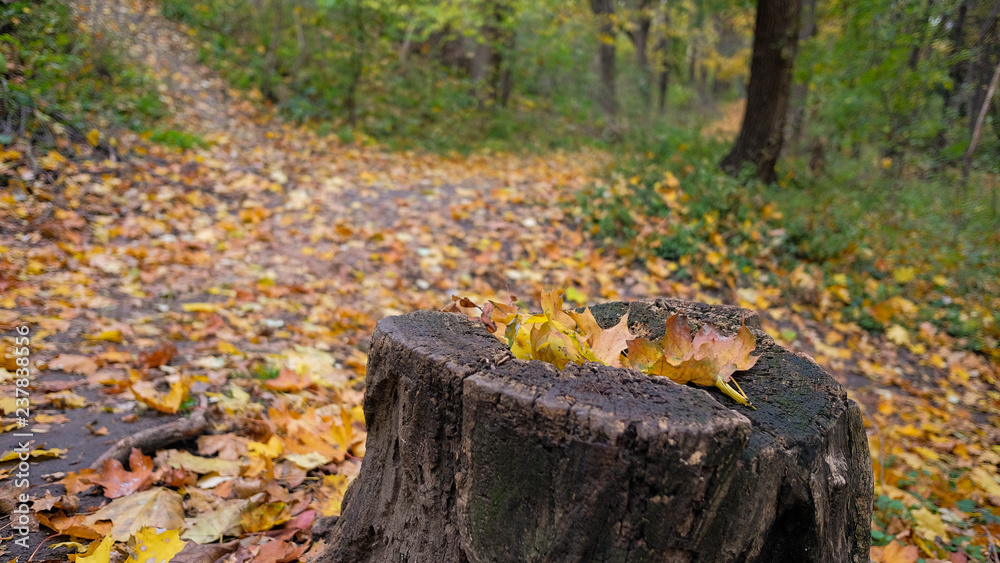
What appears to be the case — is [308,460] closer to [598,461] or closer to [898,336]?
[598,461]

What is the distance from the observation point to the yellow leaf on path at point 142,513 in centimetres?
158

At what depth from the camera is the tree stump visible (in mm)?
987

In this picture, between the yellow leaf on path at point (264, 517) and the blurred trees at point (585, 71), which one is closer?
the yellow leaf on path at point (264, 517)

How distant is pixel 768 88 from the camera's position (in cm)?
647

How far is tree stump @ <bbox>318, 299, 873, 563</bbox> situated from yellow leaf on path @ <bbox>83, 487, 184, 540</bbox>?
2.43 feet

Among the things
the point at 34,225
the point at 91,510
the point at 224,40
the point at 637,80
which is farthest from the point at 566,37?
the point at 91,510

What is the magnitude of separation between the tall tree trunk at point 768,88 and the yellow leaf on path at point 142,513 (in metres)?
6.41

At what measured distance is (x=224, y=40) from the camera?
8555mm

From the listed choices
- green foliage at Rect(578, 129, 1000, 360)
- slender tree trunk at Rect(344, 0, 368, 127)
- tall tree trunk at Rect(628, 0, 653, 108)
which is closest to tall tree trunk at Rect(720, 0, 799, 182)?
green foliage at Rect(578, 129, 1000, 360)

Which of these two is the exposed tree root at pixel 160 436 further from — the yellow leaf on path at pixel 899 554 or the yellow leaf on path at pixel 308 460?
the yellow leaf on path at pixel 899 554

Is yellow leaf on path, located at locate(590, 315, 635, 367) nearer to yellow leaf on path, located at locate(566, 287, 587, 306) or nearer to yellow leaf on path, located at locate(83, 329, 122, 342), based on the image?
yellow leaf on path, located at locate(83, 329, 122, 342)

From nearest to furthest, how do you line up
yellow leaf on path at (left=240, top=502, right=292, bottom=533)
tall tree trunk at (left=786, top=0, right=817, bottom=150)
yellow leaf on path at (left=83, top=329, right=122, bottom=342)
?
yellow leaf on path at (left=240, top=502, right=292, bottom=533) → yellow leaf on path at (left=83, top=329, right=122, bottom=342) → tall tree trunk at (left=786, top=0, right=817, bottom=150)

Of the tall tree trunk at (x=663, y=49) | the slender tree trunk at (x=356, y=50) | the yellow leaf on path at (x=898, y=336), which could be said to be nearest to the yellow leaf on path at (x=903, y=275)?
the yellow leaf on path at (x=898, y=336)

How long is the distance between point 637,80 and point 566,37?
468 cm
